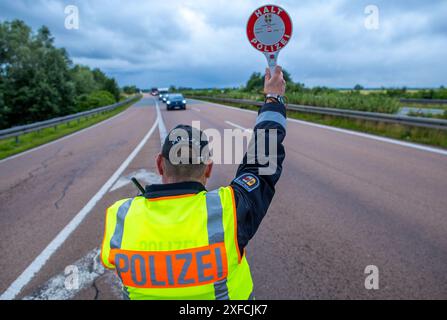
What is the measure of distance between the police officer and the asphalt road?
1.76 meters

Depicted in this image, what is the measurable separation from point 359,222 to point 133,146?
29.7 ft

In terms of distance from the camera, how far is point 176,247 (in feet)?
4.67

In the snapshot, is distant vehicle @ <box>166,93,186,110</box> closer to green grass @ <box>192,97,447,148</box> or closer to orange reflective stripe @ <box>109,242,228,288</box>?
green grass @ <box>192,97,447,148</box>

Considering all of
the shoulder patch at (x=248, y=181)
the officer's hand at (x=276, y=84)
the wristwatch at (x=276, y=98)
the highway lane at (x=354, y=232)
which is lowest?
the highway lane at (x=354, y=232)

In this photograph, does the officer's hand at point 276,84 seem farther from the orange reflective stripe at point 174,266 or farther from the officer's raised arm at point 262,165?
the orange reflective stripe at point 174,266

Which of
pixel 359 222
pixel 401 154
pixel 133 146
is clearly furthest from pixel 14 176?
pixel 401 154

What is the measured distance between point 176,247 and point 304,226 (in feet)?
11.3

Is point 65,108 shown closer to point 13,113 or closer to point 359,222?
point 13,113

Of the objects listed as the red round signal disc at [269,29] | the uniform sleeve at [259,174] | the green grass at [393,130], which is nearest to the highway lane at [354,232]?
the uniform sleeve at [259,174]

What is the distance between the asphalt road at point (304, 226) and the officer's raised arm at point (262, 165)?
167 centimetres

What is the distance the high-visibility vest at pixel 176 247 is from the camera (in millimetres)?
1426

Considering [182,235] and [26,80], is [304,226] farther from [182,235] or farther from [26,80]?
[26,80]

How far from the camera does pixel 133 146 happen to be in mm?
11922

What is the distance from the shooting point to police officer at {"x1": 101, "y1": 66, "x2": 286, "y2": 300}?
1429mm
